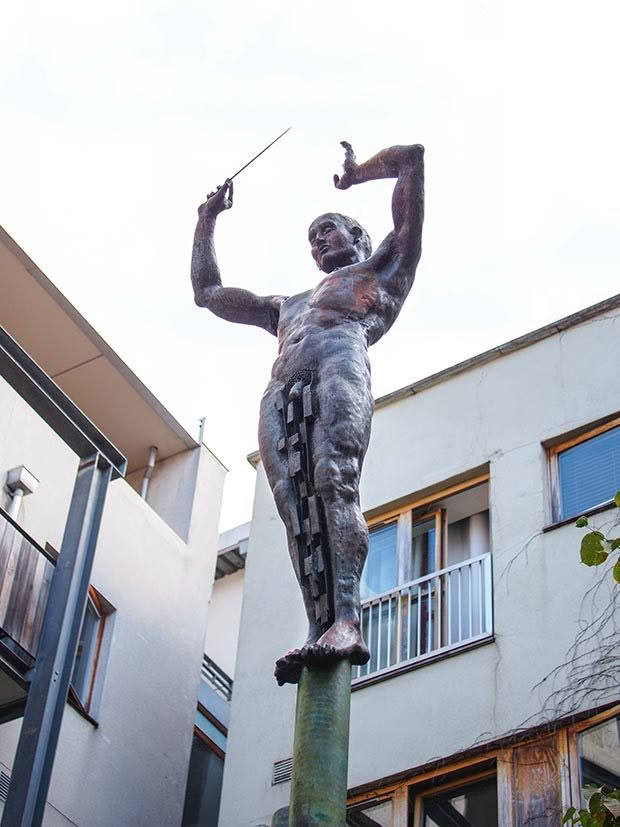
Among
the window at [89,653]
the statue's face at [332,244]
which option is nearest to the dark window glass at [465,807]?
the window at [89,653]

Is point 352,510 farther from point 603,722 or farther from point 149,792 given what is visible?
point 149,792

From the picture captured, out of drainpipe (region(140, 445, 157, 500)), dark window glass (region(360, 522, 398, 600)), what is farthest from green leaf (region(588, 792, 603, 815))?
drainpipe (region(140, 445, 157, 500))

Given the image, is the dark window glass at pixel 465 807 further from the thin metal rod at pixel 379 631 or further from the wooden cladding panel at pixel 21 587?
the wooden cladding panel at pixel 21 587

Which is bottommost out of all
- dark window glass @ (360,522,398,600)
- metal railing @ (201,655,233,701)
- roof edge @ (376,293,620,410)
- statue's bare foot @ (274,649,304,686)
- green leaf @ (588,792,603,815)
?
statue's bare foot @ (274,649,304,686)

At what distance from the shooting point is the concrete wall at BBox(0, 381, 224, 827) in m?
15.7

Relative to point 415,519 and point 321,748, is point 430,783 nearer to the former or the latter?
point 415,519

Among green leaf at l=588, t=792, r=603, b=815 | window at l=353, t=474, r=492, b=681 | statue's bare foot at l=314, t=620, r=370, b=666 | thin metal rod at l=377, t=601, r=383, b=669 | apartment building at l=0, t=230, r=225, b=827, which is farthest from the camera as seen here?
thin metal rod at l=377, t=601, r=383, b=669

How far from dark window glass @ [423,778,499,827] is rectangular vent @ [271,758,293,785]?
69.5 inches

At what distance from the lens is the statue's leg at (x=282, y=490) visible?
5.89 m

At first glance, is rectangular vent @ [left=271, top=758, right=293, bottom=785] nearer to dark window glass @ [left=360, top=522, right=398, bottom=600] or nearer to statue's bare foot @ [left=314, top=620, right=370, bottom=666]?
dark window glass @ [left=360, top=522, right=398, bottom=600]

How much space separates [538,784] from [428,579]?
2868 mm

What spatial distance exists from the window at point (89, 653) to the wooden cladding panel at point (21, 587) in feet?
7.36

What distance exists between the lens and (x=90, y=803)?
15562 mm

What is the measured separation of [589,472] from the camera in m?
14.9
